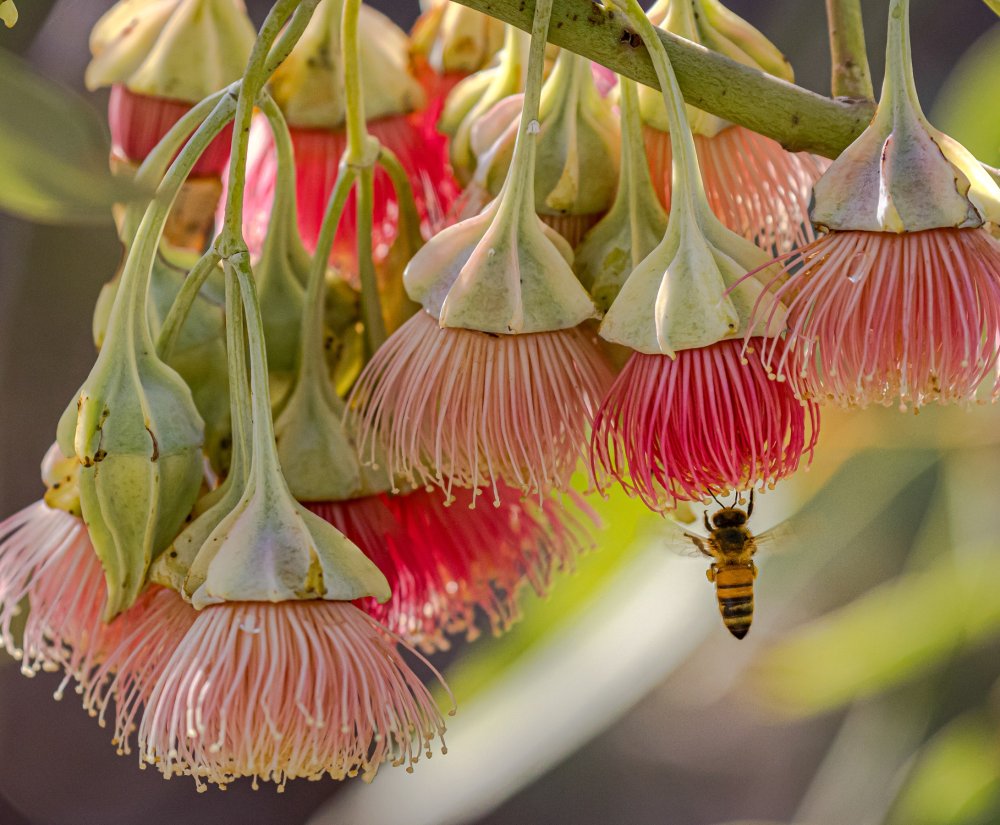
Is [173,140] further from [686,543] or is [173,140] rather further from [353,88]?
[686,543]

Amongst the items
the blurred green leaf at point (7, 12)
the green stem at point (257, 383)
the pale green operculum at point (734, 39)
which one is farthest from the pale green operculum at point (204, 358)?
the pale green operculum at point (734, 39)

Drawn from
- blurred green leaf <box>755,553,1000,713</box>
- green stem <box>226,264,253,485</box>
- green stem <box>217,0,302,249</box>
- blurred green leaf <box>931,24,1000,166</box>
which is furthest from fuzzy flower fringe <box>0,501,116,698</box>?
blurred green leaf <box>755,553,1000,713</box>

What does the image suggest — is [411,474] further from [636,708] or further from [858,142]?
[636,708]

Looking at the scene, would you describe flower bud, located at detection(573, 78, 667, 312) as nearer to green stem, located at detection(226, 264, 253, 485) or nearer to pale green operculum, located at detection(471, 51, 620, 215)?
pale green operculum, located at detection(471, 51, 620, 215)

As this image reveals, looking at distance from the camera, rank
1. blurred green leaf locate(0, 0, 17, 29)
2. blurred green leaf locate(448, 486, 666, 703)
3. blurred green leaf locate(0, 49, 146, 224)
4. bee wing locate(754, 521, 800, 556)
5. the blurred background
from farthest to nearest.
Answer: the blurred background
blurred green leaf locate(448, 486, 666, 703)
bee wing locate(754, 521, 800, 556)
blurred green leaf locate(0, 0, 17, 29)
blurred green leaf locate(0, 49, 146, 224)

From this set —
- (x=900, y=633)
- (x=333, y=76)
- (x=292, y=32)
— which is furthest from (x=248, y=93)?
(x=900, y=633)
